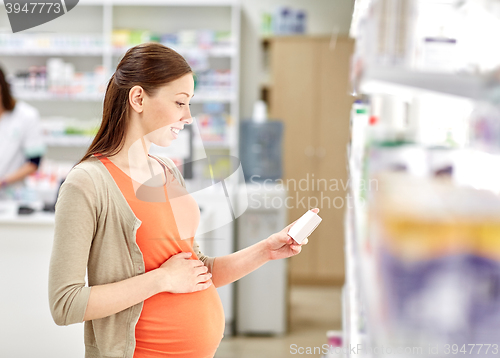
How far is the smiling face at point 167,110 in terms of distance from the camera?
1108mm

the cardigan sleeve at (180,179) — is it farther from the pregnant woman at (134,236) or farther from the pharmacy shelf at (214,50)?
the pharmacy shelf at (214,50)

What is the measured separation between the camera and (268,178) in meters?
3.85

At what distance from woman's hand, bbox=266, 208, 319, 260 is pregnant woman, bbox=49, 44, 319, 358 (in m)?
0.20

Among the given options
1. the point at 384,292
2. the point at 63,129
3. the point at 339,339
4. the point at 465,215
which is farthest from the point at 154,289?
the point at 63,129

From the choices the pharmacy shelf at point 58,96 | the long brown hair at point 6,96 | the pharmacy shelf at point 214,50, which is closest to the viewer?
the long brown hair at point 6,96

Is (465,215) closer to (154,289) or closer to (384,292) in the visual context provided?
(384,292)

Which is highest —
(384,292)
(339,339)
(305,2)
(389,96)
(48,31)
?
(305,2)

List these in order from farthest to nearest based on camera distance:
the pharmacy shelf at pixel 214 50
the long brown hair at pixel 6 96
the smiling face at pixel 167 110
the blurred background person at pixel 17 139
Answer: the pharmacy shelf at pixel 214 50
the blurred background person at pixel 17 139
the long brown hair at pixel 6 96
the smiling face at pixel 167 110

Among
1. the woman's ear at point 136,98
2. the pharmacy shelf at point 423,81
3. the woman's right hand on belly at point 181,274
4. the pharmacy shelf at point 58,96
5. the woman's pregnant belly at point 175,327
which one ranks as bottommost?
the woman's pregnant belly at point 175,327

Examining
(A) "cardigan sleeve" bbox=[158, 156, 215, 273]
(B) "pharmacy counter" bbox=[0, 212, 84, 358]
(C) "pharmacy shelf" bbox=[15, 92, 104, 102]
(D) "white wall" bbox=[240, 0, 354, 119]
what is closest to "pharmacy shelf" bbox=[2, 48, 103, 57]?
(C) "pharmacy shelf" bbox=[15, 92, 104, 102]

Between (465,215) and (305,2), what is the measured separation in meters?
5.08

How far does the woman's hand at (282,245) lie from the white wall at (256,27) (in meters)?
4.23

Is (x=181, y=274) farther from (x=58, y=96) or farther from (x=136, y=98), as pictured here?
(x=58, y=96)

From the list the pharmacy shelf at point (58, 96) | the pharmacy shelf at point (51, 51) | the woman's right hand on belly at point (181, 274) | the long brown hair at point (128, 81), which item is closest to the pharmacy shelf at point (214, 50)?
the pharmacy shelf at point (51, 51)
